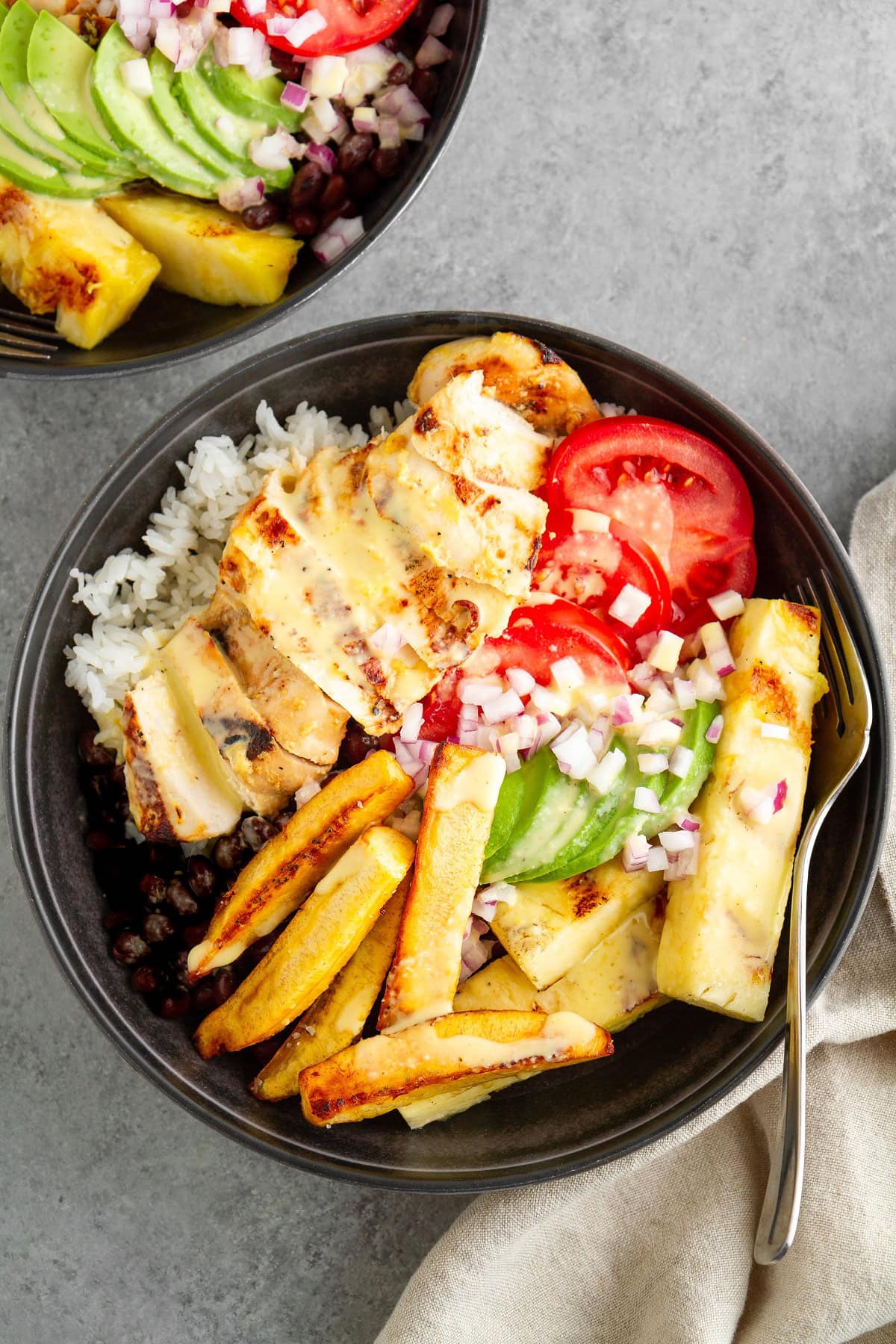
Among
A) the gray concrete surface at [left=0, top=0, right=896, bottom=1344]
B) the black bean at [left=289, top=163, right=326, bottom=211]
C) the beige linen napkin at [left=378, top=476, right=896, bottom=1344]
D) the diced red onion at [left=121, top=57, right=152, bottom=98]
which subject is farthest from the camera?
the gray concrete surface at [left=0, top=0, right=896, bottom=1344]

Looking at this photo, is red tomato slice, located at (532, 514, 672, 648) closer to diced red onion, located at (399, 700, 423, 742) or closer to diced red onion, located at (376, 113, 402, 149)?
diced red onion, located at (399, 700, 423, 742)

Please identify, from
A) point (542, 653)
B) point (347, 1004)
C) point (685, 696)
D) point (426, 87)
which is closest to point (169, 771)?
point (347, 1004)

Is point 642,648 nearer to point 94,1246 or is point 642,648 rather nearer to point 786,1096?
point 786,1096

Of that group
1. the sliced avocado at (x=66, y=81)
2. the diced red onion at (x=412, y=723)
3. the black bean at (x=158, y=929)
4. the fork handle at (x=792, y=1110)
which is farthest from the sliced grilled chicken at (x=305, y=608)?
the fork handle at (x=792, y=1110)

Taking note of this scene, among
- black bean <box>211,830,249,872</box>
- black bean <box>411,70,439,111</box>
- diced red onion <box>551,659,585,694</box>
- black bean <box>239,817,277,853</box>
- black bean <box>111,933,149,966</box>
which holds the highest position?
black bean <box>411,70,439,111</box>

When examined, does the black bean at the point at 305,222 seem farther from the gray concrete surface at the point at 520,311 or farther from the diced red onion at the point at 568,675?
the diced red onion at the point at 568,675

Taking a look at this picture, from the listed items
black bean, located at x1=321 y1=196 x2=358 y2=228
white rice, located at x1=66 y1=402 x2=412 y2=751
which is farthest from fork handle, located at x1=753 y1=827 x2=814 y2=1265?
black bean, located at x1=321 y1=196 x2=358 y2=228
